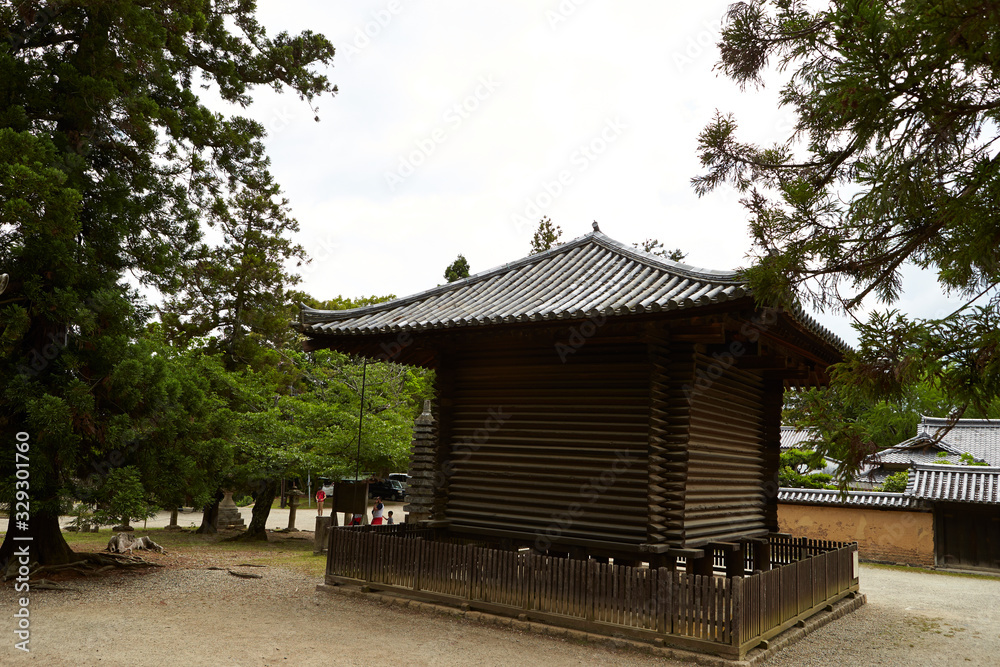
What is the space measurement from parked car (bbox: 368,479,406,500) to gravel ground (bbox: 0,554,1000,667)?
2635 centimetres

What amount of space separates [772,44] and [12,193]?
34.0 ft

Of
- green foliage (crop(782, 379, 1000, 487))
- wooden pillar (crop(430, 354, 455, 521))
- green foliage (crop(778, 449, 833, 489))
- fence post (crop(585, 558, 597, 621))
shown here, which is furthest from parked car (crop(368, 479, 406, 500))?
green foliage (crop(782, 379, 1000, 487))

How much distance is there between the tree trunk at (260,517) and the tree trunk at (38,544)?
772cm

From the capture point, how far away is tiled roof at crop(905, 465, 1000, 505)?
65.4 ft

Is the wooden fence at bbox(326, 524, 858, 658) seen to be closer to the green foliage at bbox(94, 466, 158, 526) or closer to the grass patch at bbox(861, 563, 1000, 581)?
the green foliage at bbox(94, 466, 158, 526)

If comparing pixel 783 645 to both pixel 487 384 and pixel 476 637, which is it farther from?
pixel 487 384

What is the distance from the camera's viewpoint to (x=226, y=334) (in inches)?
955

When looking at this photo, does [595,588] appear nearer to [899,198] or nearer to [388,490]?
[899,198]

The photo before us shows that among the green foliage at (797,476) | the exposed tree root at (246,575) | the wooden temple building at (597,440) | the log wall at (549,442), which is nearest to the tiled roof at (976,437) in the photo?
the green foliage at (797,476)

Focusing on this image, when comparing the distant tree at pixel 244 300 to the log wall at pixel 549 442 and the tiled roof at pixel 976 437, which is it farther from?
the tiled roof at pixel 976 437

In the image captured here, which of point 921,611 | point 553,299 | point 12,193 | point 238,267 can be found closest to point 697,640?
point 553,299

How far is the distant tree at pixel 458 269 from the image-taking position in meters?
30.6

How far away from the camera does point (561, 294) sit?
32.1ft

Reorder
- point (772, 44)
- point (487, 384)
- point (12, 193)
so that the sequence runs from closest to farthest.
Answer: point (772, 44), point (12, 193), point (487, 384)
